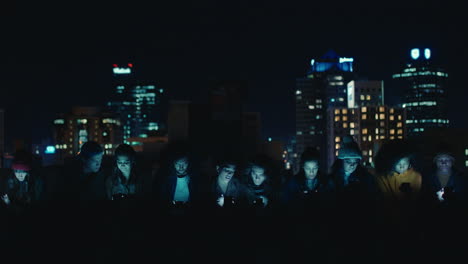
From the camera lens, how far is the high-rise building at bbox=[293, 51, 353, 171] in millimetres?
Result: 154875

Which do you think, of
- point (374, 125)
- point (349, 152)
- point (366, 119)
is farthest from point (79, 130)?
point (349, 152)

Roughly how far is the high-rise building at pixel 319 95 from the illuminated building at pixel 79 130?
6486 centimetres

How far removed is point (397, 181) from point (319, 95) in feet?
504

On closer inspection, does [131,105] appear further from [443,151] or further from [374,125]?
[443,151]

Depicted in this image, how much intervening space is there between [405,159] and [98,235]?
4.89m

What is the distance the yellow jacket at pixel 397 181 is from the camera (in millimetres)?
7617

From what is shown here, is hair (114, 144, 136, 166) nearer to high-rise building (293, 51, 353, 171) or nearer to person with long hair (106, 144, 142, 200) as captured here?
person with long hair (106, 144, 142, 200)

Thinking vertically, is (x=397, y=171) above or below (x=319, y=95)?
below

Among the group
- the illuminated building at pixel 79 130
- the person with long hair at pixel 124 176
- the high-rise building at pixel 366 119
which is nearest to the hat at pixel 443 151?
the person with long hair at pixel 124 176

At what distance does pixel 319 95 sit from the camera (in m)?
158

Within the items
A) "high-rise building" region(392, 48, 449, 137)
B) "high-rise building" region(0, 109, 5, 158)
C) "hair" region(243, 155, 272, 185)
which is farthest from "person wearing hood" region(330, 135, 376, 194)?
"high-rise building" region(392, 48, 449, 137)

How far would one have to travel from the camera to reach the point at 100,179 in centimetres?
766

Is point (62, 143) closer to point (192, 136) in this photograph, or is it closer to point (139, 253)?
point (192, 136)

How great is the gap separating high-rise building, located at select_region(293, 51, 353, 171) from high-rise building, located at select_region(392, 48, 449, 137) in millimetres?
22521
